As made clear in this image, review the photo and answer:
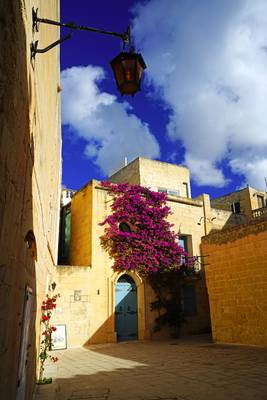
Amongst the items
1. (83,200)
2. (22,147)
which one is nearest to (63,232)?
(83,200)

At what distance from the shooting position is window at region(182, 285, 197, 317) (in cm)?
1529

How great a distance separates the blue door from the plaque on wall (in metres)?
2.49

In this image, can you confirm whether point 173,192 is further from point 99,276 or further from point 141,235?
point 99,276

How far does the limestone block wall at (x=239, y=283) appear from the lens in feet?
31.2

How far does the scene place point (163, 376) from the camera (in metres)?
6.29

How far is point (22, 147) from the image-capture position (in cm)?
232

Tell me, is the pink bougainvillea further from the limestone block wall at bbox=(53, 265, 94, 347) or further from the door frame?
the limestone block wall at bbox=(53, 265, 94, 347)

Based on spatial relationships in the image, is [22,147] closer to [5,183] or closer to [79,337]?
[5,183]

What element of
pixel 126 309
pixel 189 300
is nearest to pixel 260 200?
pixel 189 300

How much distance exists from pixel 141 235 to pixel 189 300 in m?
4.29

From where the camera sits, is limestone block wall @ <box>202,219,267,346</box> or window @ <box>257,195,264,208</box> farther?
window @ <box>257,195,264,208</box>

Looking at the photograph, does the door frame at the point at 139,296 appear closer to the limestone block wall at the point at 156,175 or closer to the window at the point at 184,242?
the window at the point at 184,242

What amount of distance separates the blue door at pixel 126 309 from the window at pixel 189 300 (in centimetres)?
273

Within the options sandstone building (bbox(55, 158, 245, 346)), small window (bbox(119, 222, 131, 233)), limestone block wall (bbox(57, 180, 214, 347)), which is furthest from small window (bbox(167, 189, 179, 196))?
small window (bbox(119, 222, 131, 233))
